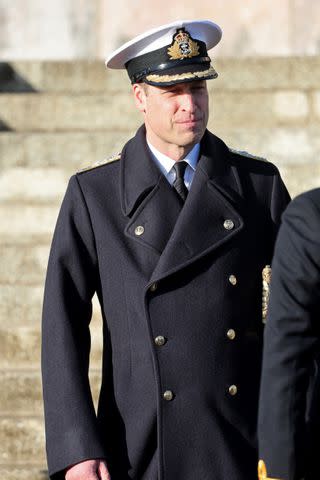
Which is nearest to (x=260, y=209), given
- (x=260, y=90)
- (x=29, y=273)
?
(x=29, y=273)

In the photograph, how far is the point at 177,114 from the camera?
4.54 m

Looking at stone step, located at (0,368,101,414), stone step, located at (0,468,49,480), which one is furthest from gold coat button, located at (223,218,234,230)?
stone step, located at (0,368,101,414)

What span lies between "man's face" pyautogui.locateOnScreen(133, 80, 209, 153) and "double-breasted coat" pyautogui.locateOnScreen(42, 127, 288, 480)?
104mm

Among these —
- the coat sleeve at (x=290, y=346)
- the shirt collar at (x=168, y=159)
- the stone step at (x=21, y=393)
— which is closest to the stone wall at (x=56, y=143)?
the stone step at (x=21, y=393)

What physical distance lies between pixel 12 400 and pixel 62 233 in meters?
2.40

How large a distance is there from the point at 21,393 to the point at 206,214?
259 cm

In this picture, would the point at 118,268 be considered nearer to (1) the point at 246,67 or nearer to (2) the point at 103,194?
(2) the point at 103,194

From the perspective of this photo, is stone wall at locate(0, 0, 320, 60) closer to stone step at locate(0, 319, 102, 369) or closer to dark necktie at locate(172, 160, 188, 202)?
stone step at locate(0, 319, 102, 369)

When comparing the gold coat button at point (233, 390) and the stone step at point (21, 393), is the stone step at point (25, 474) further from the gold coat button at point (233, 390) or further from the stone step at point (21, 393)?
the gold coat button at point (233, 390)

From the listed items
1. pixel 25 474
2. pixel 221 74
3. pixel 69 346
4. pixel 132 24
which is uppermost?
pixel 132 24

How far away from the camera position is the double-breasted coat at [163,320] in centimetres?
444

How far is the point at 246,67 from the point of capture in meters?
9.23

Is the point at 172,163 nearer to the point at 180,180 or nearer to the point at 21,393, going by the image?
the point at 180,180

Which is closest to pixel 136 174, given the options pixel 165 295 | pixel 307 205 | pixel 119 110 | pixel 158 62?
pixel 158 62
